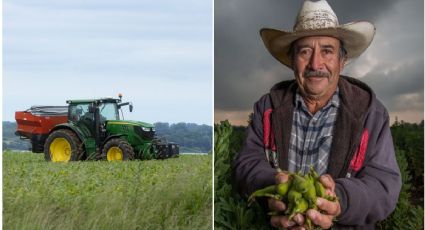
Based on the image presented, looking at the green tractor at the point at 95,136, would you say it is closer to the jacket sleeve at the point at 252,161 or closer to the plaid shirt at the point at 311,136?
the jacket sleeve at the point at 252,161

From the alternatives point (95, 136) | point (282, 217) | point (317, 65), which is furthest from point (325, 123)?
point (95, 136)

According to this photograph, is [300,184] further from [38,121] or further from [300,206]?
[38,121]

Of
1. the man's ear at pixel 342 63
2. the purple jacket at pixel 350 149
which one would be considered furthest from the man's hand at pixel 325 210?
the man's ear at pixel 342 63

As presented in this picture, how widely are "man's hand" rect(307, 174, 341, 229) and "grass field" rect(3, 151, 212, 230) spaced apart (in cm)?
164

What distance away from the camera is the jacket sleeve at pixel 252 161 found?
14.0ft

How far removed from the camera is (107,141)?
5.22m

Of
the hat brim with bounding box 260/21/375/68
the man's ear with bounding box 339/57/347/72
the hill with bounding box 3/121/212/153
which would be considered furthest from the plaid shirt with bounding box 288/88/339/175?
the hill with bounding box 3/121/212/153

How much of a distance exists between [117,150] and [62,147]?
42cm

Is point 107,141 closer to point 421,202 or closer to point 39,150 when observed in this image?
point 39,150

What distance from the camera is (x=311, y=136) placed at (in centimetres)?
427

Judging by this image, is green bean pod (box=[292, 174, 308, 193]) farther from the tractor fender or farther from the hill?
the tractor fender

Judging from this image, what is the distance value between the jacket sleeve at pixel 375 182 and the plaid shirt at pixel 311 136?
233 mm

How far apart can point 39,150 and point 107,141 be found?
0.52 meters

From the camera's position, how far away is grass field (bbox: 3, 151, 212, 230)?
5.12 meters
